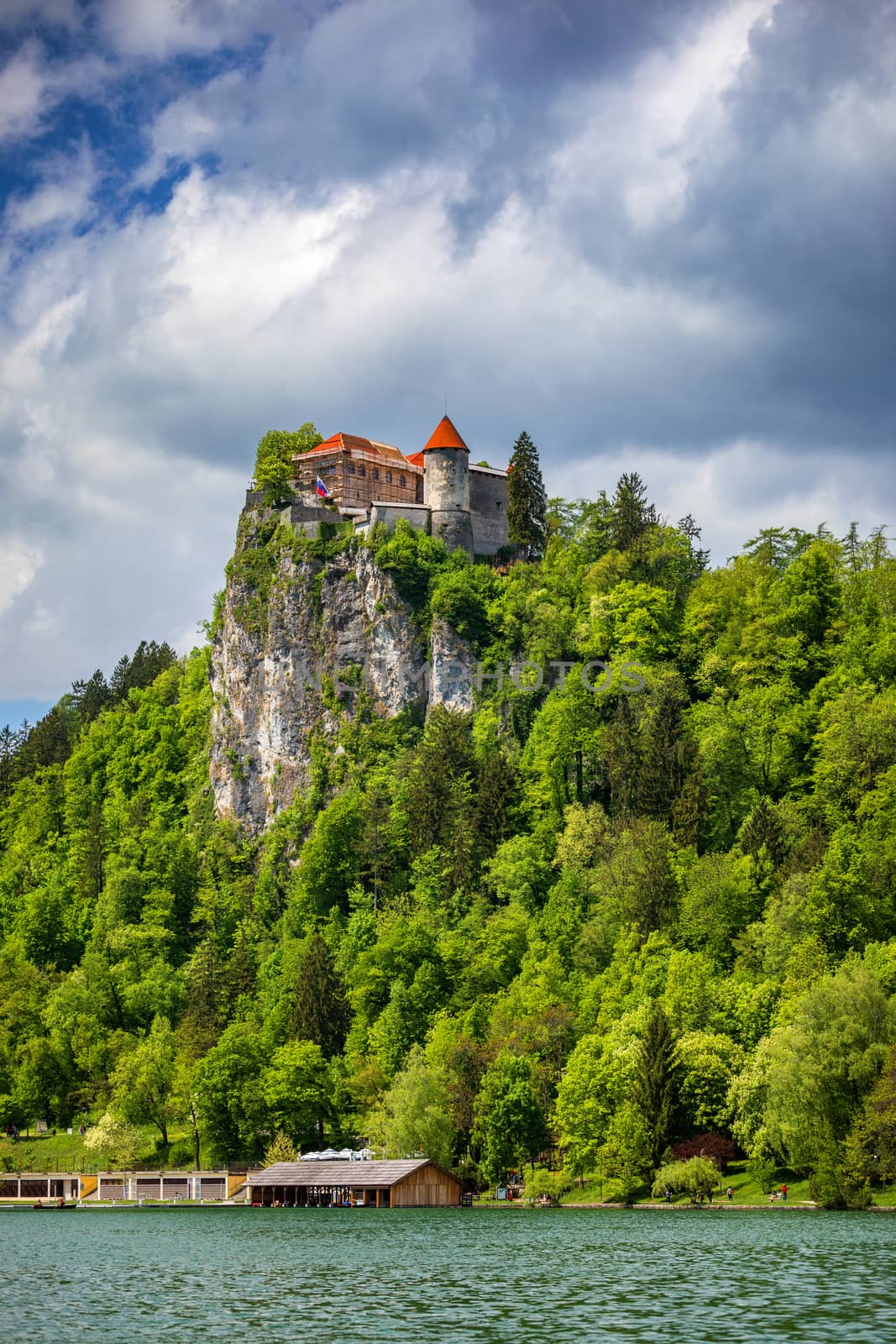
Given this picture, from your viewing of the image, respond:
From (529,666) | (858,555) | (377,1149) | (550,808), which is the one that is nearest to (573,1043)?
(377,1149)

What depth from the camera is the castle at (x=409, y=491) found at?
132 metres

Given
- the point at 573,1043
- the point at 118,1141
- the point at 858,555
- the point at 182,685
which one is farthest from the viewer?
the point at 182,685

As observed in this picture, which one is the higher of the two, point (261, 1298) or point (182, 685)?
point (182, 685)

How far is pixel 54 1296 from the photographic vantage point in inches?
1876

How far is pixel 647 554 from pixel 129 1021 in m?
52.9

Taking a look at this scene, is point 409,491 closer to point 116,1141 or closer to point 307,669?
point 307,669

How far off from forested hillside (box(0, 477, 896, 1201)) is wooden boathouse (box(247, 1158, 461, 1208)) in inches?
98.1

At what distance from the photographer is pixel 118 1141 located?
341 ft

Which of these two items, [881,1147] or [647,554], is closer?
[881,1147]

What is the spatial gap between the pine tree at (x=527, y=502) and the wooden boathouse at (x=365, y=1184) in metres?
60.6

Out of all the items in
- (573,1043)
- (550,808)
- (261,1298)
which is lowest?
(261,1298)

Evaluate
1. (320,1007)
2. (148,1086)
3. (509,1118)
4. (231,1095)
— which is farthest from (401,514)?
(509,1118)

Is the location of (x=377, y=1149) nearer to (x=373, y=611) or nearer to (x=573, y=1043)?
(x=573, y=1043)

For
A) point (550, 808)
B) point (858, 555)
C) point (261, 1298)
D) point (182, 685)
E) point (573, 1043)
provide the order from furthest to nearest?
point (182, 685) → point (858, 555) → point (550, 808) → point (573, 1043) → point (261, 1298)
